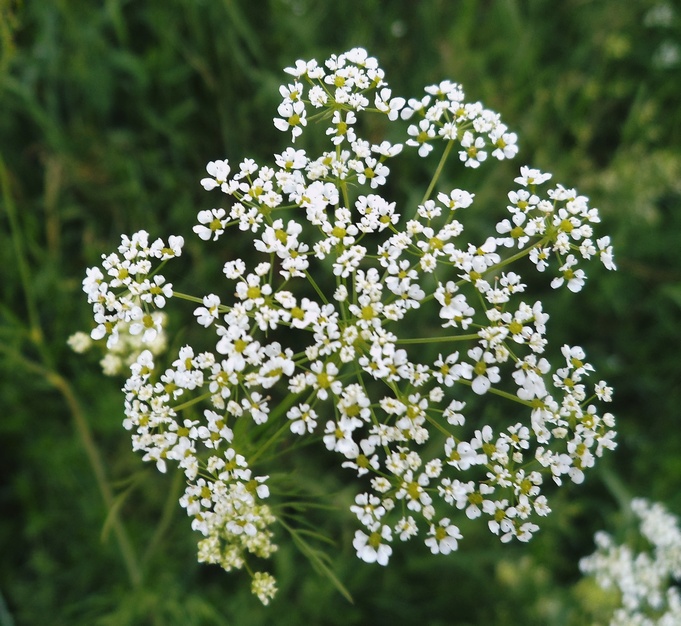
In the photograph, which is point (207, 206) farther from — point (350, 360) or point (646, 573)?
point (646, 573)

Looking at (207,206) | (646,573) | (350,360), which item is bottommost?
(350,360)

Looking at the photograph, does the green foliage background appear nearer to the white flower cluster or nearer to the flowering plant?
the white flower cluster

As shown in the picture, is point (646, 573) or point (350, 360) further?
point (646, 573)

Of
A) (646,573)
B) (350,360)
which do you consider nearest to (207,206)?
(350,360)

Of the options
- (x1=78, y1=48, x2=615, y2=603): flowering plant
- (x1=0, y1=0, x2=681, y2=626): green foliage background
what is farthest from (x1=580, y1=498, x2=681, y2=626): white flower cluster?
(x1=78, y1=48, x2=615, y2=603): flowering plant

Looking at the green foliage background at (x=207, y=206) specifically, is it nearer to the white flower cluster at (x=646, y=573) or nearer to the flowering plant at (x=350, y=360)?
the white flower cluster at (x=646, y=573)

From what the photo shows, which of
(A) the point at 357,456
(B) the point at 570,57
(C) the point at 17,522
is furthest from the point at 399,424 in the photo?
(B) the point at 570,57

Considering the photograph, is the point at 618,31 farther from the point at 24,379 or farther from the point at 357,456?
the point at 24,379
